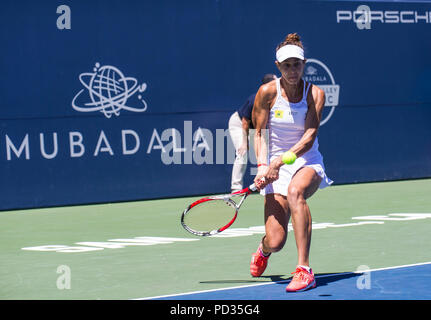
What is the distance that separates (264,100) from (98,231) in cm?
425

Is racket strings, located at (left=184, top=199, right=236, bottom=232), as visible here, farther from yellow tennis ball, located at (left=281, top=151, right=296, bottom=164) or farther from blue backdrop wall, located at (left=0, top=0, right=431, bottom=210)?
blue backdrop wall, located at (left=0, top=0, right=431, bottom=210)

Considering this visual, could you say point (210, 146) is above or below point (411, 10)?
below

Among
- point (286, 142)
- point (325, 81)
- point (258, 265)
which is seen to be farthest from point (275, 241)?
point (325, 81)

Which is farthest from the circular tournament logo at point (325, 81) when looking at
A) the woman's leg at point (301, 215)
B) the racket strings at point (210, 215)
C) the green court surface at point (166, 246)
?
the woman's leg at point (301, 215)

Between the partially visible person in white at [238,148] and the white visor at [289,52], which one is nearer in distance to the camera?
the white visor at [289,52]

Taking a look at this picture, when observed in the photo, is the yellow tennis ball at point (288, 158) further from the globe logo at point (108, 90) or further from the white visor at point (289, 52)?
the globe logo at point (108, 90)

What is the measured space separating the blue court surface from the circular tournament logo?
8.59m

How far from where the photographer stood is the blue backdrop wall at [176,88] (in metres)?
13.8

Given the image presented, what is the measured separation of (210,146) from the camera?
15211 mm

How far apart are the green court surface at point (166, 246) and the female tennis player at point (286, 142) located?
53 centimetres
